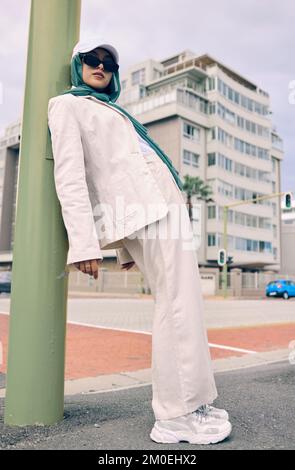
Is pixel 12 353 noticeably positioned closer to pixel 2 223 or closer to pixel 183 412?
pixel 183 412

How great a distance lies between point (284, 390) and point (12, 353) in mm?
2050

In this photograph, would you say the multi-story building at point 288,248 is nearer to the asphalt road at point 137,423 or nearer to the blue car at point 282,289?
the blue car at point 282,289

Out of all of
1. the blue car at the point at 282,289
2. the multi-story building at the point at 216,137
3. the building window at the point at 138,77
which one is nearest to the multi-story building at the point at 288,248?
the multi-story building at the point at 216,137

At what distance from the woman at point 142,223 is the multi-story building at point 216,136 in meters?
39.4

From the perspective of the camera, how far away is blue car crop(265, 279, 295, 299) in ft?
104

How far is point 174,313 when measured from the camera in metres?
2.12

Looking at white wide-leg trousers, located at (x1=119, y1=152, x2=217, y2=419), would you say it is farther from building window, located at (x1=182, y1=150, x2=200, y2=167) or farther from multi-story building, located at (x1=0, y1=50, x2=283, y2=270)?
building window, located at (x1=182, y1=150, x2=200, y2=167)

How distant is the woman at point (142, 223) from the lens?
2.07 m

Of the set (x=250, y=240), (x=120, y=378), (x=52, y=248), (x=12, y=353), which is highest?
(x=250, y=240)

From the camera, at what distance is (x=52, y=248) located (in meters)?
2.35

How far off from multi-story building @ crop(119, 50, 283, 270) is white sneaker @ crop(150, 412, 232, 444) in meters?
39.6

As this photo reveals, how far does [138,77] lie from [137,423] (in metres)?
55.4

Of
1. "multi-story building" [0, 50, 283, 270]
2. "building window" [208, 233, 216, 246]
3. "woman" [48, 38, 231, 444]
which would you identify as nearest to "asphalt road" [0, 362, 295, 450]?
"woman" [48, 38, 231, 444]
